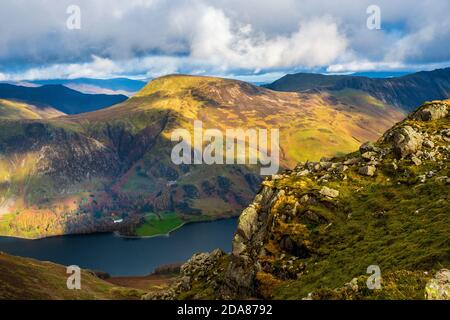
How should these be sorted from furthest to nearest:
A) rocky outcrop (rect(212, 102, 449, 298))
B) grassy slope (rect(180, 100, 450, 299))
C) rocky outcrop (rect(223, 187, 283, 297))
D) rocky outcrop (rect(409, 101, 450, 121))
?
1. rocky outcrop (rect(409, 101, 450, 121))
2. rocky outcrop (rect(223, 187, 283, 297))
3. rocky outcrop (rect(212, 102, 449, 298))
4. grassy slope (rect(180, 100, 450, 299))

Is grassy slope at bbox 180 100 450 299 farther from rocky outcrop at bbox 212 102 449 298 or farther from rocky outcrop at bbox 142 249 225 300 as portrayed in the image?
rocky outcrop at bbox 142 249 225 300

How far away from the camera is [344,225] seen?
8081cm

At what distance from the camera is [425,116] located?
117 meters

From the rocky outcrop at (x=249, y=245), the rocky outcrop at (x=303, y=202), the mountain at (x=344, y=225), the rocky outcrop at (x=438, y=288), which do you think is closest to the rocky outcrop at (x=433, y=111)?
the mountain at (x=344, y=225)

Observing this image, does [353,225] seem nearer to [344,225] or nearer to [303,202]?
[344,225]

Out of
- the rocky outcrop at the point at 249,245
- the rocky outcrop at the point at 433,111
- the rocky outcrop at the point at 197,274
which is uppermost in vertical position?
the rocky outcrop at the point at 433,111

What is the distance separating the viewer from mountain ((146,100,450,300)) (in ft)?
199

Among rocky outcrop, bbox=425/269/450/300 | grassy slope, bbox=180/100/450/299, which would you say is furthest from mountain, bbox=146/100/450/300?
rocky outcrop, bbox=425/269/450/300

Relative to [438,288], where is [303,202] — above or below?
below

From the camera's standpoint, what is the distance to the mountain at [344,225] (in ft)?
199

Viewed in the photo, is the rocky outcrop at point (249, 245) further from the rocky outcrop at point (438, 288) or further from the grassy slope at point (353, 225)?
the rocky outcrop at point (438, 288)

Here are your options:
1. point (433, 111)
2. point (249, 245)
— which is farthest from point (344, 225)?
point (433, 111)
